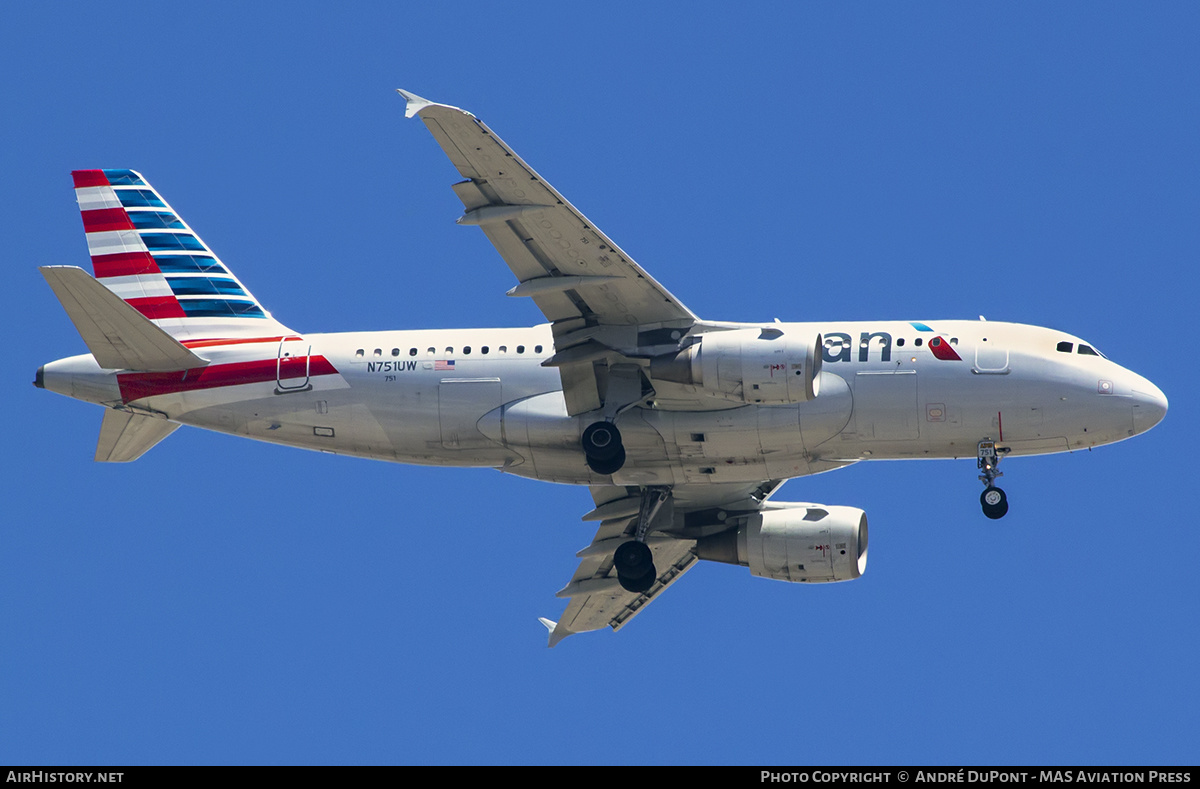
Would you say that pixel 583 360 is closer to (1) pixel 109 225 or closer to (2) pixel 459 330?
(2) pixel 459 330

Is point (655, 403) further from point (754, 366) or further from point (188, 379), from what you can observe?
point (188, 379)

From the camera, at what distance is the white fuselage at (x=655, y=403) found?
3922cm

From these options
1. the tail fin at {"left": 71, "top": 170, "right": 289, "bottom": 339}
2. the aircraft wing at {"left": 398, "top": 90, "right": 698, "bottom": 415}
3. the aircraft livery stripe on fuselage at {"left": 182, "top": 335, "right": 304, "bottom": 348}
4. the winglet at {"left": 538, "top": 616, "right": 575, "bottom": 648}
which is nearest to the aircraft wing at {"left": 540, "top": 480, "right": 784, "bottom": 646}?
the winglet at {"left": 538, "top": 616, "right": 575, "bottom": 648}

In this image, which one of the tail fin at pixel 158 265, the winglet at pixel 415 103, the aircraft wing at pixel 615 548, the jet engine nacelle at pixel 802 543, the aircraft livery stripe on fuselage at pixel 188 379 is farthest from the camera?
the aircraft wing at pixel 615 548

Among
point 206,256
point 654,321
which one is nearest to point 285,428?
point 206,256

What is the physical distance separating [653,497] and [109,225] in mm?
17125

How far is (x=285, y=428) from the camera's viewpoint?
41.8 m

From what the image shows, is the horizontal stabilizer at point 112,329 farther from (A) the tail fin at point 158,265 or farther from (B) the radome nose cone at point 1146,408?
(B) the radome nose cone at point 1146,408

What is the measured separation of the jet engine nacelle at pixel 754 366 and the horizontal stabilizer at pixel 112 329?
42.8 feet

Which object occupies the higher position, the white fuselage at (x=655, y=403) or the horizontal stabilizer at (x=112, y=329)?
the horizontal stabilizer at (x=112, y=329)

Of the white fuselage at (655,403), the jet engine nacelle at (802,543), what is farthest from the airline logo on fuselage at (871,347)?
the jet engine nacelle at (802,543)
